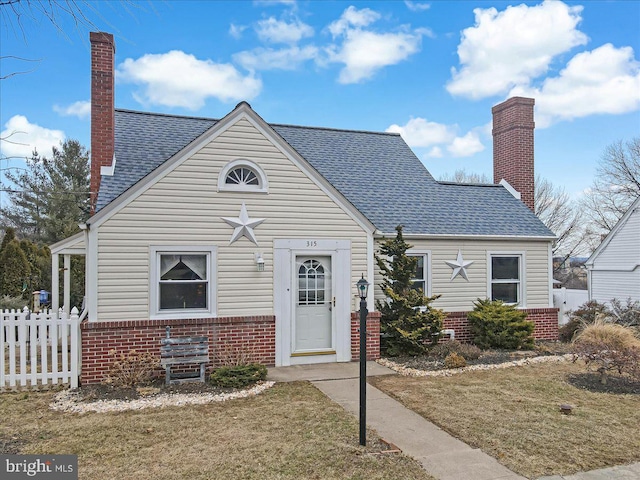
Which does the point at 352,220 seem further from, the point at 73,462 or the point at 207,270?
the point at 73,462

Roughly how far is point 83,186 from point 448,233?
2377cm

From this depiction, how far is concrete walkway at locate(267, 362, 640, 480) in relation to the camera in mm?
4691

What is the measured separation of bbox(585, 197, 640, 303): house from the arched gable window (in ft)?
52.8

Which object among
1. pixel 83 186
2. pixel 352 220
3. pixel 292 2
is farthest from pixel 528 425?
pixel 83 186

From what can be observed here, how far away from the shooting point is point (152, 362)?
27.7ft

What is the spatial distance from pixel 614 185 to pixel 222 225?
1367 inches

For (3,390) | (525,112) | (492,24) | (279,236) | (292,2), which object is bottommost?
(3,390)

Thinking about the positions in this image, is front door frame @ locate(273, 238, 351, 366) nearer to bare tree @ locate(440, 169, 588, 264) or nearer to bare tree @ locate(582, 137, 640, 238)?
bare tree @ locate(440, 169, 588, 264)

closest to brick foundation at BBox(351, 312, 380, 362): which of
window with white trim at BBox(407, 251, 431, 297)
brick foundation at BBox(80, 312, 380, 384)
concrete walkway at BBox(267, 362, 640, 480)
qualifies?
brick foundation at BBox(80, 312, 380, 384)

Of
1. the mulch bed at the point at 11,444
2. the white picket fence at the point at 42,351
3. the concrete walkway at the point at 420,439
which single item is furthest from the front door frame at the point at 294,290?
the mulch bed at the point at 11,444

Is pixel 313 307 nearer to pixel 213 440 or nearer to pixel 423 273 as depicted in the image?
pixel 423 273

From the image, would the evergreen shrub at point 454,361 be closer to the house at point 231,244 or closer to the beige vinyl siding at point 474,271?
the house at point 231,244

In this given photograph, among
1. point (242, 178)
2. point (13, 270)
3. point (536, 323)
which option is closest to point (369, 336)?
point (242, 178)

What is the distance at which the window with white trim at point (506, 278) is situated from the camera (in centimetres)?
1292
